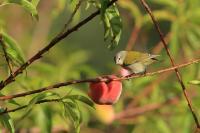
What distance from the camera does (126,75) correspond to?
1164 mm

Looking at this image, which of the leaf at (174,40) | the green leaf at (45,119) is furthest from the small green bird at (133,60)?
the leaf at (174,40)

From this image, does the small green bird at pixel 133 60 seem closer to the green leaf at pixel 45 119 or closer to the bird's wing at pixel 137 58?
the bird's wing at pixel 137 58

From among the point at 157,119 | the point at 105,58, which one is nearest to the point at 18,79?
the point at 157,119

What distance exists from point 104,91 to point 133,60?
80 millimetres

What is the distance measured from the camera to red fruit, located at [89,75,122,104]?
3.90 ft

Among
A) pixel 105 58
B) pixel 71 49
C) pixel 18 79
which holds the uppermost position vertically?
pixel 18 79

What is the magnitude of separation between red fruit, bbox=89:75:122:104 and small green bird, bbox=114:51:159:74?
4 centimetres

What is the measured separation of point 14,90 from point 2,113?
3.09 ft

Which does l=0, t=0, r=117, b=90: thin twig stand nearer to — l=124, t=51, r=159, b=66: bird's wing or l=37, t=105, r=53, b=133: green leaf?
l=124, t=51, r=159, b=66: bird's wing

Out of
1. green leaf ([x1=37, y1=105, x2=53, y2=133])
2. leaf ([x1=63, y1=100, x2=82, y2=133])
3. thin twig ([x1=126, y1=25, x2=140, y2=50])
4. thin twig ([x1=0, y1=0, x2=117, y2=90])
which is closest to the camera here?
thin twig ([x1=0, y1=0, x2=117, y2=90])

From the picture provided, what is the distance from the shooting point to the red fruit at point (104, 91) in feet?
3.90

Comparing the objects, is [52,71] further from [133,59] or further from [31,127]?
[133,59]

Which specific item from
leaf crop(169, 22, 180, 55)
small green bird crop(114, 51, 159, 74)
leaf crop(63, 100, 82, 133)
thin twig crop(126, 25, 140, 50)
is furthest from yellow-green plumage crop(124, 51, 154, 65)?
leaf crop(169, 22, 180, 55)

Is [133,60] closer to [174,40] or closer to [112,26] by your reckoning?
[112,26]
